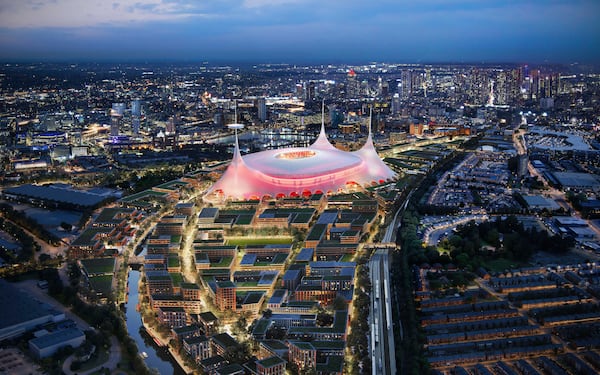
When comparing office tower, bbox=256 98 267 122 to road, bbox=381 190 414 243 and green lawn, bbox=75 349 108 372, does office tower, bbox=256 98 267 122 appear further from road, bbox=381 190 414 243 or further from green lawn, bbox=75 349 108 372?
green lawn, bbox=75 349 108 372

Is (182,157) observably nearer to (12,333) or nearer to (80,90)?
(12,333)

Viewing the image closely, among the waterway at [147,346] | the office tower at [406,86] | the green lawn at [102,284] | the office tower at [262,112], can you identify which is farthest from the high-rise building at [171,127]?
the office tower at [406,86]

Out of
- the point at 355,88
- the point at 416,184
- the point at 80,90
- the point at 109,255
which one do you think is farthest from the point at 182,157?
the point at 355,88

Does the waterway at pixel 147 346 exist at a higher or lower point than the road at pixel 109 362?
lower

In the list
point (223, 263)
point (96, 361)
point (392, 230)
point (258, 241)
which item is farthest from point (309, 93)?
point (96, 361)

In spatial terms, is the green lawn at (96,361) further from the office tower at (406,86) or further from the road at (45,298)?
the office tower at (406,86)

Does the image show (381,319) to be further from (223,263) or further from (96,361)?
(96,361)

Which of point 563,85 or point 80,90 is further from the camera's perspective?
point 80,90
